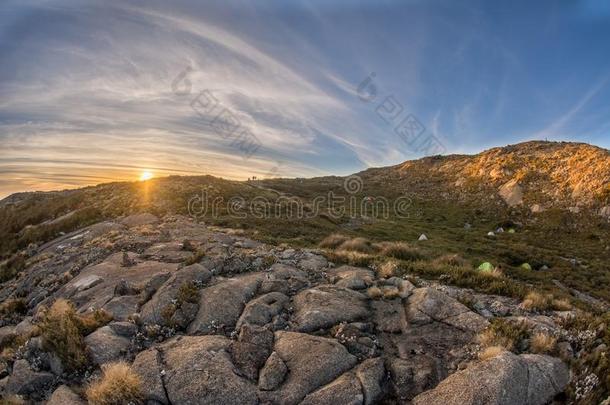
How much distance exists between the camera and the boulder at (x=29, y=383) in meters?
8.69

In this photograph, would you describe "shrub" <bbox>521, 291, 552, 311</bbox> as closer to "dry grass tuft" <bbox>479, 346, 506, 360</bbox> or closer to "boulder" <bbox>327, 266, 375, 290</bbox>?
"dry grass tuft" <bbox>479, 346, 506, 360</bbox>

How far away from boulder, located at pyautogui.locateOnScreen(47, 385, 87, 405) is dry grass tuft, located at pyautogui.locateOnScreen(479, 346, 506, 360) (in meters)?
8.72

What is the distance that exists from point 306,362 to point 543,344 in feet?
18.3

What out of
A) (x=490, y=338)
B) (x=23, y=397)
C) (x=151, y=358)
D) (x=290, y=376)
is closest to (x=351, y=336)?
(x=290, y=376)

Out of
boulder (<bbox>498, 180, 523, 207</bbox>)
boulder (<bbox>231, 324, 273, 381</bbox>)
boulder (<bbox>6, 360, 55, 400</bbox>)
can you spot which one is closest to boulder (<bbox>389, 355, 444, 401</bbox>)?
boulder (<bbox>231, 324, 273, 381</bbox>)

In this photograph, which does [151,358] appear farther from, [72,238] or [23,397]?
[72,238]

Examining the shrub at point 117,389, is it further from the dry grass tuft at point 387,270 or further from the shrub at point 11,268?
the shrub at point 11,268

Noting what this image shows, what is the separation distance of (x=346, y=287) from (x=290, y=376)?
17.0 feet

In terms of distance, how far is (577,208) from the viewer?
5881 centimetres

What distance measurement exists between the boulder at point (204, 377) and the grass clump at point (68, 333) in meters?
2.06

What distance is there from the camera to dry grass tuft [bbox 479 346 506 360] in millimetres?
8355

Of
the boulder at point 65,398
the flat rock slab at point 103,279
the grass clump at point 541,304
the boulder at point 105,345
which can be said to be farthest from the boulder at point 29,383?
the grass clump at point 541,304

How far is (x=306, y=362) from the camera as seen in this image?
8492 mm

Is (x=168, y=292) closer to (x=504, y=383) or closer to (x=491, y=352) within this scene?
(x=491, y=352)
